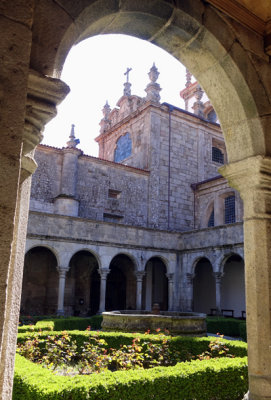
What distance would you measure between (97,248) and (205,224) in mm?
8154

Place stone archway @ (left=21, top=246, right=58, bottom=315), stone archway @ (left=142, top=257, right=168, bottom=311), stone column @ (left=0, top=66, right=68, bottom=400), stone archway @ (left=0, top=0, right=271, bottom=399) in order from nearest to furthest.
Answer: stone column @ (left=0, top=66, right=68, bottom=400) → stone archway @ (left=0, top=0, right=271, bottom=399) → stone archway @ (left=21, top=246, right=58, bottom=315) → stone archway @ (left=142, top=257, right=168, bottom=311)

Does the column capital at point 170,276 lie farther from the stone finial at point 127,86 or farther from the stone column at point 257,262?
the stone column at point 257,262

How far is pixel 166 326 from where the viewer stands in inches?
374

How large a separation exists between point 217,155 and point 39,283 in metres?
14.1

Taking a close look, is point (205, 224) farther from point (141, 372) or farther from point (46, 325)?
point (141, 372)

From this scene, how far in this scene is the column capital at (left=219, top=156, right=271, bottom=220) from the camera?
11.2ft

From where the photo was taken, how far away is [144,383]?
426 cm

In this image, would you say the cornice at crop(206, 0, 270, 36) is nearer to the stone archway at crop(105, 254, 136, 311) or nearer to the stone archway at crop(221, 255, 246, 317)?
the stone archway at crop(221, 255, 246, 317)

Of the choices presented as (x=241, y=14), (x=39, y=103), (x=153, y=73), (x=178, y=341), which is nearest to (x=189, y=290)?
(x=178, y=341)

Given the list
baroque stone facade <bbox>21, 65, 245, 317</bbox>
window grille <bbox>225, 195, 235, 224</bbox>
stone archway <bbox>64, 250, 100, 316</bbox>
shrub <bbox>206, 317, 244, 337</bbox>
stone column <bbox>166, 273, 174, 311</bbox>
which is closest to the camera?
shrub <bbox>206, 317, 244, 337</bbox>

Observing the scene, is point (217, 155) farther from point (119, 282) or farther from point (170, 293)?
point (170, 293)

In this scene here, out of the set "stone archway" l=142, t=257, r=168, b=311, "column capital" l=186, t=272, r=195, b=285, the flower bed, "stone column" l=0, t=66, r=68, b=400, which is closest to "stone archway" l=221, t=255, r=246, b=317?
"column capital" l=186, t=272, r=195, b=285

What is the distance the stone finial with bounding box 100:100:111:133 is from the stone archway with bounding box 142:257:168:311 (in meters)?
10.8

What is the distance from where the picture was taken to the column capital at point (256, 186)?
134 inches
